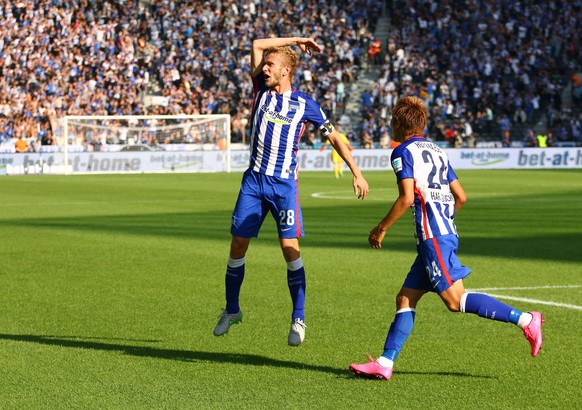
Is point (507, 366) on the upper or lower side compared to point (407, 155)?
lower

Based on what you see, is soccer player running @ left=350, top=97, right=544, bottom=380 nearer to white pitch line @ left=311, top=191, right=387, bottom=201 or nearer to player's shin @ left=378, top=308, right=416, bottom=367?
player's shin @ left=378, top=308, right=416, bottom=367

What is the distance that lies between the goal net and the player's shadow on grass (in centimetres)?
3601

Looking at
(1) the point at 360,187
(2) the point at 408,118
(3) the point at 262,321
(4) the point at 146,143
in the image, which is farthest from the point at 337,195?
(2) the point at 408,118

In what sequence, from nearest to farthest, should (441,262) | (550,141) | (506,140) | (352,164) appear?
(441,262) < (352,164) < (506,140) < (550,141)

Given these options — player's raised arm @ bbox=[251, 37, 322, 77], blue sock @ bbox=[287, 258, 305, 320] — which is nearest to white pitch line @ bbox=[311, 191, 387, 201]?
player's raised arm @ bbox=[251, 37, 322, 77]

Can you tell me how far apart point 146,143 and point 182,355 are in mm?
38421

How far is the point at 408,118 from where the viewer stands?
23.3 ft

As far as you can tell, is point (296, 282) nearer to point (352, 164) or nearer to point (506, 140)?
point (352, 164)

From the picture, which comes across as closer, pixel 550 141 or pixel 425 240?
pixel 425 240

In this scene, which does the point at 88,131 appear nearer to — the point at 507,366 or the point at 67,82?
the point at 67,82

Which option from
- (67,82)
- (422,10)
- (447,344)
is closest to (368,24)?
(422,10)

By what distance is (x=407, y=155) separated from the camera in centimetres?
696

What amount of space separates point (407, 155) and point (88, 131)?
132 ft

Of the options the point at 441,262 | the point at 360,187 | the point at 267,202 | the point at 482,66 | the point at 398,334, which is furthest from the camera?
the point at 482,66
